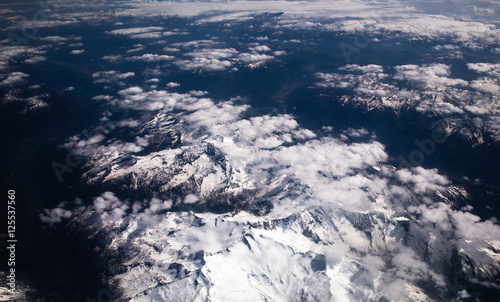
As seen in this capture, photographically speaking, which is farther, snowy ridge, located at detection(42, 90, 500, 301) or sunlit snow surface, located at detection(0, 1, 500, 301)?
sunlit snow surface, located at detection(0, 1, 500, 301)

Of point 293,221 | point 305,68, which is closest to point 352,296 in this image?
point 293,221

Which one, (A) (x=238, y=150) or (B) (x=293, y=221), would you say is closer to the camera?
(B) (x=293, y=221)

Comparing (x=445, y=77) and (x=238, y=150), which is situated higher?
(x=445, y=77)

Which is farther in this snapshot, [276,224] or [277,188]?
[277,188]

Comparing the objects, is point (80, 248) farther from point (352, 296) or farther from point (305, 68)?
point (305, 68)

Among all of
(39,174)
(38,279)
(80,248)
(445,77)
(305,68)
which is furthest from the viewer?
(305,68)

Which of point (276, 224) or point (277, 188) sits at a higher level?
point (276, 224)

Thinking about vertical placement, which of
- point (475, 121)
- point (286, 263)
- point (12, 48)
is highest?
point (12, 48)

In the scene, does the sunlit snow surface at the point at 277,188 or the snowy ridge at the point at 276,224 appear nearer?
the snowy ridge at the point at 276,224
